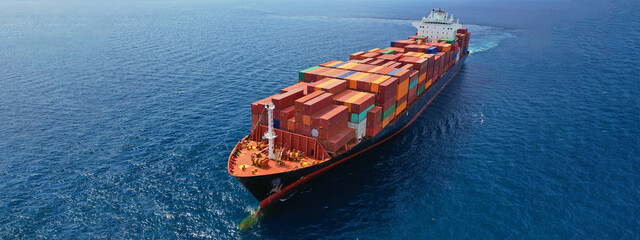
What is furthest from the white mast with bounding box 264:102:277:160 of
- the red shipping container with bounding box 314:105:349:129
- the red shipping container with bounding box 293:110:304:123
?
the red shipping container with bounding box 314:105:349:129

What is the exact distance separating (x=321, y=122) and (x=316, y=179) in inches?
313

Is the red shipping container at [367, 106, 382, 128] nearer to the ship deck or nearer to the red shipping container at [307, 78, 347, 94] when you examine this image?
the red shipping container at [307, 78, 347, 94]

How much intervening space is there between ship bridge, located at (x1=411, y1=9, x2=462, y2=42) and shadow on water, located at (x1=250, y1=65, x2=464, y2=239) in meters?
52.5

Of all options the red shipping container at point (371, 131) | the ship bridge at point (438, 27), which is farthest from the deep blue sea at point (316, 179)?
the ship bridge at point (438, 27)

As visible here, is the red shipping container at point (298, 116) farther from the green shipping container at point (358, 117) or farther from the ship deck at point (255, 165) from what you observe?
the green shipping container at point (358, 117)

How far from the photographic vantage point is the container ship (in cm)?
3912

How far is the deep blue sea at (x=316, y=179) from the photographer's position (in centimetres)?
3641

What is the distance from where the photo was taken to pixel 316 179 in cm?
4412

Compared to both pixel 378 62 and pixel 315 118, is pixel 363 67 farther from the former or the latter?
pixel 315 118

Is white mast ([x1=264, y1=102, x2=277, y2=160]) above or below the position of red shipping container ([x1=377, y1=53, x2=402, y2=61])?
below

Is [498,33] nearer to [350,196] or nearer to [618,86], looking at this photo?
[618,86]

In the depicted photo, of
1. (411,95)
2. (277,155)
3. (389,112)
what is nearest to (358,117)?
(389,112)

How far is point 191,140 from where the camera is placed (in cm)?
5281

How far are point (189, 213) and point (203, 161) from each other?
36.4 ft
